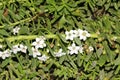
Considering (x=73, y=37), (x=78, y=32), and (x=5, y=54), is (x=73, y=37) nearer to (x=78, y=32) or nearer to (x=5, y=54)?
(x=78, y=32)

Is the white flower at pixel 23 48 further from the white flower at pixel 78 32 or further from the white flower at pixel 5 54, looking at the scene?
the white flower at pixel 78 32

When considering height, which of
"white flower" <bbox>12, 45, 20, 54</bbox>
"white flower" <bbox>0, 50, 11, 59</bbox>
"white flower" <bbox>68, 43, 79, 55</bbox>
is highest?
"white flower" <bbox>12, 45, 20, 54</bbox>

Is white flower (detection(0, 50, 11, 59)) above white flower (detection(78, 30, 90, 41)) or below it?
below

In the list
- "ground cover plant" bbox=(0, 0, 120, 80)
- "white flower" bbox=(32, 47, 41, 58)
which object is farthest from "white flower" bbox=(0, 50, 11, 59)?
"white flower" bbox=(32, 47, 41, 58)

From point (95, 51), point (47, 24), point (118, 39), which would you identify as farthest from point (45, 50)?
point (118, 39)

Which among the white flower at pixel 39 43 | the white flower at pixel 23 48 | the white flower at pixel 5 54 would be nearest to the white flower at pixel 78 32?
the white flower at pixel 39 43

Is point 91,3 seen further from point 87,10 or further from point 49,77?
point 49,77

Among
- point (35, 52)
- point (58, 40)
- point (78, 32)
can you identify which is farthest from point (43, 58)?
point (78, 32)

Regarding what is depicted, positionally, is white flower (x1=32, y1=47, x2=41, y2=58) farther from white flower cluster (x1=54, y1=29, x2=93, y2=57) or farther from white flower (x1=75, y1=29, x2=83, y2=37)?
white flower (x1=75, y1=29, x2=83, y2=37)
